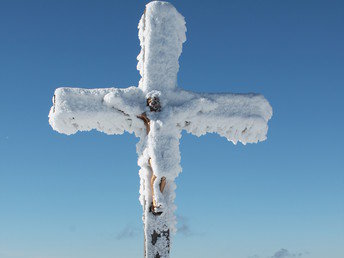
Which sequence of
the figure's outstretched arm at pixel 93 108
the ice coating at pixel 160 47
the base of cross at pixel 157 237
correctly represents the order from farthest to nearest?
the ice coating at pixel 160 47
the figure's outstretched arm at pixel 93 108
the base of cross at pixel 157 237

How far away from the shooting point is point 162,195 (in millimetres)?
5789

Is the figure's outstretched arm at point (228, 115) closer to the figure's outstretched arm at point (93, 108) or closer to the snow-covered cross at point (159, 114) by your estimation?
the snow-covered cross at point (159, 114)

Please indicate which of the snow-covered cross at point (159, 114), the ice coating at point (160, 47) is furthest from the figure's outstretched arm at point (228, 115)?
the ice coating at point (160, 47)

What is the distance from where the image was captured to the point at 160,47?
6.32 metres

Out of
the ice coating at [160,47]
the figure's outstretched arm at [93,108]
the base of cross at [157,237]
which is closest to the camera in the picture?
the base of cross at [157,237]

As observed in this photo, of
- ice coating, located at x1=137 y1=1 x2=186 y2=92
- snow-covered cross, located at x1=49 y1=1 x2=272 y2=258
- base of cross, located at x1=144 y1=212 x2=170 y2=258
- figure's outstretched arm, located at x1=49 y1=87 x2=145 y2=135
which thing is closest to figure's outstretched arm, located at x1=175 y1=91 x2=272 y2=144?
snow-covered cross, located at x1=49 y1=1 x2=272 y2=258

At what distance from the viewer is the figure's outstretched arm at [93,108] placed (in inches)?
240

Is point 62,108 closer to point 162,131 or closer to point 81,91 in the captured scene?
point 81,91

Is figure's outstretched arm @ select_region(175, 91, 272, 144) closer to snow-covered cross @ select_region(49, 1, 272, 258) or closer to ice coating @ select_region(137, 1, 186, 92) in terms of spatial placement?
snow-covered cross @ select_region(49, 1, 272, 258)

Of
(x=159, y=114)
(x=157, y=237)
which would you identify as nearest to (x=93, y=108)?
(x=159, y=114)

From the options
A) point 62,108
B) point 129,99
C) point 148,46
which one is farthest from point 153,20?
point 62,108

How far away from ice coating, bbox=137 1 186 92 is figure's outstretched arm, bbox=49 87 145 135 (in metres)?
0.26

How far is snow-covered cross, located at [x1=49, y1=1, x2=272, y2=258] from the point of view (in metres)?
5.81

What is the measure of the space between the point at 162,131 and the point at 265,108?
1.44 metres
